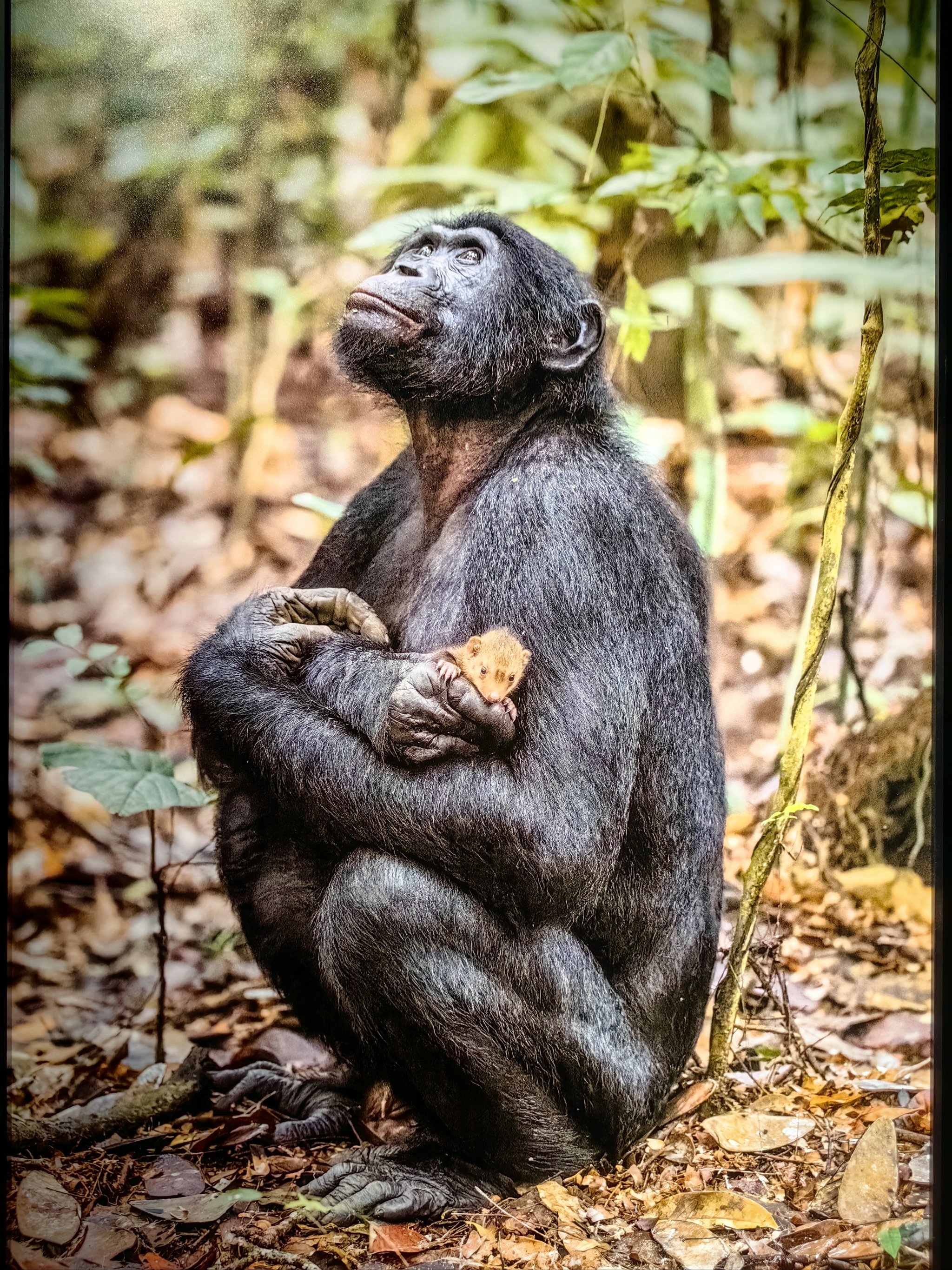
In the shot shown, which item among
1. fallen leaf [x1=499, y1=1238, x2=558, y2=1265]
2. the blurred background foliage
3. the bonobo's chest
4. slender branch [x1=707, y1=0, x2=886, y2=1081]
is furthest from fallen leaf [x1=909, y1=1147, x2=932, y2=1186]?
the bonobo's chest

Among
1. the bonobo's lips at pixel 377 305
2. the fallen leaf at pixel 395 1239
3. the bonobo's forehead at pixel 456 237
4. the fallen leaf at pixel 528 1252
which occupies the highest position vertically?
the bonobo's forehead at pixel 456 237

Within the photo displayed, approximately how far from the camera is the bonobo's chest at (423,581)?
2963mm

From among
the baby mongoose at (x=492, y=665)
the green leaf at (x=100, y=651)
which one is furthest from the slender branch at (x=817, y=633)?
the green leaf at (x=100, y=651)

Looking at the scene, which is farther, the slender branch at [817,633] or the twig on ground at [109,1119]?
the slender branch at [817,633]

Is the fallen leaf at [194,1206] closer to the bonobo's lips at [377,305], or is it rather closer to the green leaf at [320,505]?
the green leaf at [320,505]

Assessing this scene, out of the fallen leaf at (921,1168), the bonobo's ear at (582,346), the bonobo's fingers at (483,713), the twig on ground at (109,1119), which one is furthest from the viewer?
the bonobo's ear at (582,346)

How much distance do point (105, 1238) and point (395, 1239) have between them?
0.71 metres

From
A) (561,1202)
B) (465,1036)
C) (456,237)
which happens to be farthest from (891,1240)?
(456,237)

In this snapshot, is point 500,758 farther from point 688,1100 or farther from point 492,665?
point 688,1100

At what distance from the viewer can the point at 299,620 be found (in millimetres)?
3088

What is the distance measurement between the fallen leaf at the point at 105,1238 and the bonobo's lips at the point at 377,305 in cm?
236

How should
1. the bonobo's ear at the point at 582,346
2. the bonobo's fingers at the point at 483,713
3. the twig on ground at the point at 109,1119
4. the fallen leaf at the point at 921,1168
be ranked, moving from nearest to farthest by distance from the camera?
the bonobo's fingers at the point at 483,713
the twig on ground at the point at 109,1119
the fallen leaf at the point at 921,1168
the bonobo's ear at the point at 582,346

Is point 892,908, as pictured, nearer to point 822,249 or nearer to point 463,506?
point 463,506

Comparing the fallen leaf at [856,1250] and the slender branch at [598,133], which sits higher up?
the slender branch at [598,133]
